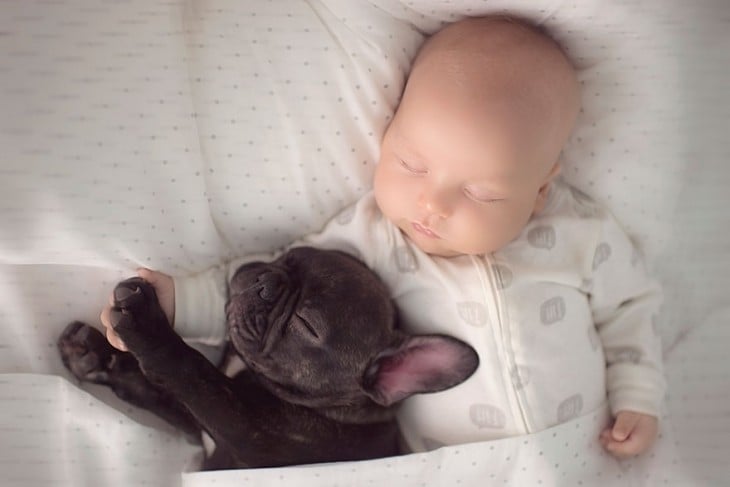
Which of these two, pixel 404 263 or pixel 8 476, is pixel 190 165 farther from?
pixel 8 476

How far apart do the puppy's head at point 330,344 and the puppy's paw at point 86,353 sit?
0.85 feet

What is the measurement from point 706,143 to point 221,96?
0.95 metres

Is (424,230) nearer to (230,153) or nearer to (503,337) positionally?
(503,337)

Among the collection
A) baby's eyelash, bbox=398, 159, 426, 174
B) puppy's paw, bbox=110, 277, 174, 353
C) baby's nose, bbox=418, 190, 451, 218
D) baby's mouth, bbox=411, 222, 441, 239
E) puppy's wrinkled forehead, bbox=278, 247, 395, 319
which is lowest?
puppy's paw, bbox=110, 277, 174, 353

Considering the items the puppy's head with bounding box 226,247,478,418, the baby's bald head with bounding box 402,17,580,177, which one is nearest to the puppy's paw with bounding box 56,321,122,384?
the puppy's head with bounding box 226,247,478,418

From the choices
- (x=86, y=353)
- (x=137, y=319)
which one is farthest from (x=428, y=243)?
(x=86, y=353)

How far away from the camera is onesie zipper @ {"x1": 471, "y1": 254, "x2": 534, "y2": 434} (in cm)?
137

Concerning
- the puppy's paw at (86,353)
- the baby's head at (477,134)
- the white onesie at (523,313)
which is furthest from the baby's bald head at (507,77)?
the puppy's paw at (86,353)

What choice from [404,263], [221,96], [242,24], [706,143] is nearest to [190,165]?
[221,96]

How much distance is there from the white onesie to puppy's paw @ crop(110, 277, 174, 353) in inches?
3.9

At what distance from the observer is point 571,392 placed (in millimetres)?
1404

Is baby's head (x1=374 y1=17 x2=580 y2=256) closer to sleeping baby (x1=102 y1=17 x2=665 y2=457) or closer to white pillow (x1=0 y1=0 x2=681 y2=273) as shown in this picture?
sleeping baby (x1=102 y1=17 x2=665 y2=457)

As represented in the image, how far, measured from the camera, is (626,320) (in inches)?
59.9

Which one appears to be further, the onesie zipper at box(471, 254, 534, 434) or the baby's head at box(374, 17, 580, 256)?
the onesie zipper at box(471, 254, 534, 434)
